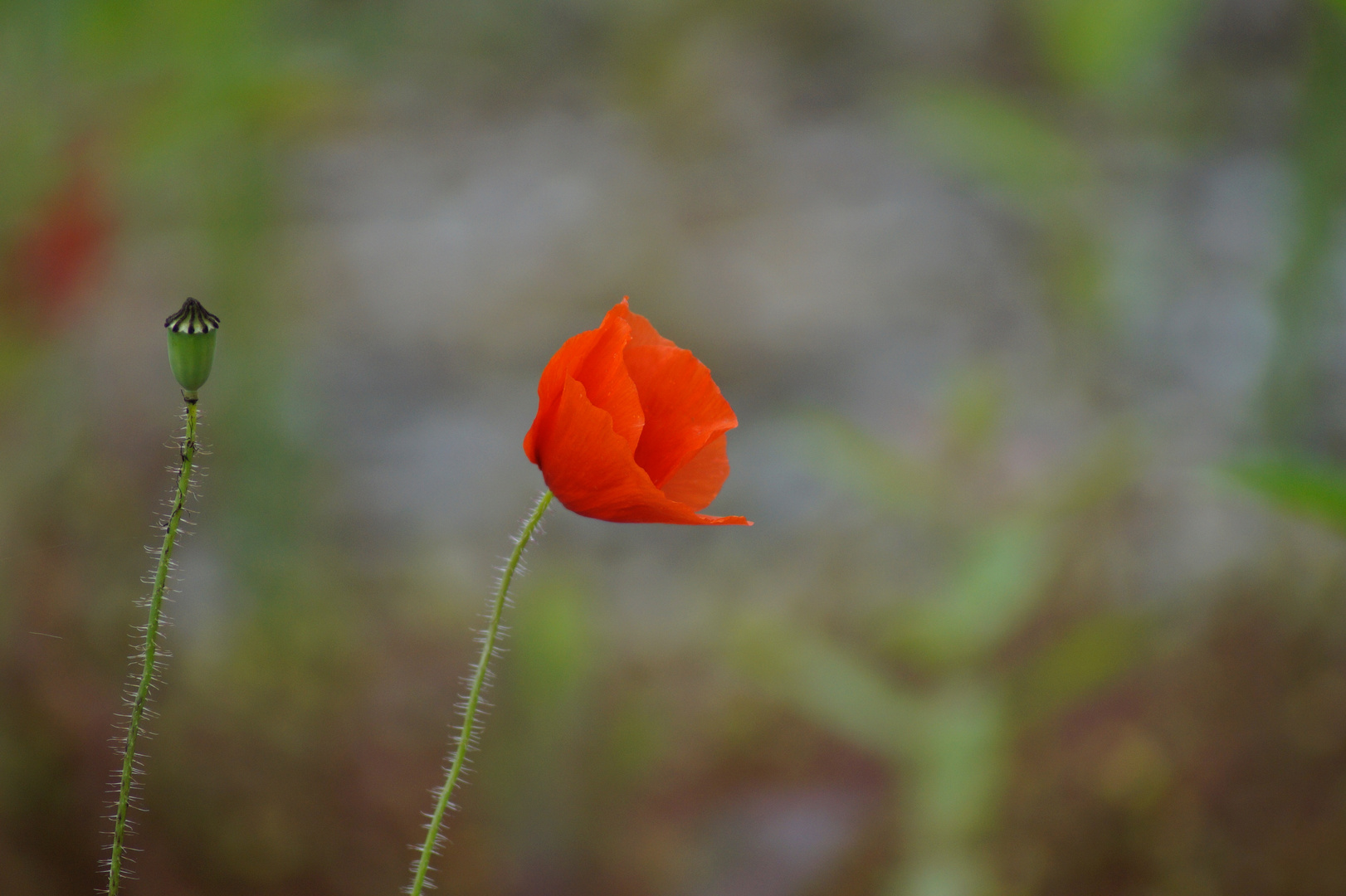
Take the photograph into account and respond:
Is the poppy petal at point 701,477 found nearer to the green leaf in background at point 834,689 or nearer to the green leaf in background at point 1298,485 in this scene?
the green leaf in background at point 1298,485

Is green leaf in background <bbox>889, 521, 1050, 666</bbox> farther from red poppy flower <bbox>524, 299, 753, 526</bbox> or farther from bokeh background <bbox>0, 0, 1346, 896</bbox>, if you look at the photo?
red poppy flower <bbox>524, 299, 753, 526</bbox>

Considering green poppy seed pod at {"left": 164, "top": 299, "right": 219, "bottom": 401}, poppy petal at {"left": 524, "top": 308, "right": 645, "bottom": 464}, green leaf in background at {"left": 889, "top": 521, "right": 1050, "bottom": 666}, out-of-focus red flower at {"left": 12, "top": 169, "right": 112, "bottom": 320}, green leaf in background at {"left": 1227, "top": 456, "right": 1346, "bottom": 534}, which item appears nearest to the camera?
green poppy seed pod at {"left": 164, "top": 299, "right": 219, "bottom": 401}

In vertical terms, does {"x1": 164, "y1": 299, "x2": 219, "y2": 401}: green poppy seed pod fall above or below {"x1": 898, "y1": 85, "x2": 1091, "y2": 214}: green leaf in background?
below

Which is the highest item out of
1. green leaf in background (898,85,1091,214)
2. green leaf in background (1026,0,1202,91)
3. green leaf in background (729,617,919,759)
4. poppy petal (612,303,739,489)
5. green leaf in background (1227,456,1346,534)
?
green leaf in background (1026,0,1202,91)

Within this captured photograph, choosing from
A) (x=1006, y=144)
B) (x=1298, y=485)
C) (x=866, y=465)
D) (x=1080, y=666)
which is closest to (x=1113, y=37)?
(x=1006, y=144)

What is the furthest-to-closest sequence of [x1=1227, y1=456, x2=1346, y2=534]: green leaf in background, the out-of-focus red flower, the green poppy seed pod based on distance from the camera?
1. the out-of-focus red flower
2. [x1=1227, y1=456, x2=1346, y2=534]: green leaf in background
3. the green poppy seed pod

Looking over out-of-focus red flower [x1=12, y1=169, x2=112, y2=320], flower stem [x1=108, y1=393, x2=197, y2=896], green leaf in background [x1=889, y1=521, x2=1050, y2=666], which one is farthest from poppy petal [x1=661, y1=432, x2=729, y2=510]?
out-of-focus red flower [x1=12, y1=169, x2=112, y2=320]

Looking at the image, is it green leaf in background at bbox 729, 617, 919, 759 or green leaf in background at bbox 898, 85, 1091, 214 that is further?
green leaf in background at bbox 898, 85, 1091, 214

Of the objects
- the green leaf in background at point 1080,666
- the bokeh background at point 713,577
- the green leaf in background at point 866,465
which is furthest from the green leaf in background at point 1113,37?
the green leaf in background at point 1080,666
